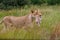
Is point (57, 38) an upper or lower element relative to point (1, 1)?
upper

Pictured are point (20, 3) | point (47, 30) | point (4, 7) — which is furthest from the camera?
point (20, 3)

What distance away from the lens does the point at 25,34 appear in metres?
6.39

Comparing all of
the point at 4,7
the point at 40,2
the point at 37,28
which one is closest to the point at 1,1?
the point at 4,7

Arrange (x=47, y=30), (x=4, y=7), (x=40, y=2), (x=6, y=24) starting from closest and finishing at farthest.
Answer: (x=47, y=30) → (x=6, y=24) → (x=4, y=7) → (x=40, y=2)

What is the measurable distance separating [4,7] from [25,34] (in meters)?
19.6

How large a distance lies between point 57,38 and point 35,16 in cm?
338

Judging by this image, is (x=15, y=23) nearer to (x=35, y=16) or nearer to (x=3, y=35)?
(x=35, y=16)

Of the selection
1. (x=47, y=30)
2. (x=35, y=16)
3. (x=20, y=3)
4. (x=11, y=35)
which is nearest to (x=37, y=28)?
(x=47, y=30)

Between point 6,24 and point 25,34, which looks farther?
point 6,24

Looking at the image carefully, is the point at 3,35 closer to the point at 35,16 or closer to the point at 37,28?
the point at 37,28

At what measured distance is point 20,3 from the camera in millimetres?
27672

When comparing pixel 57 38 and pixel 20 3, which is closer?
pixel 57 38

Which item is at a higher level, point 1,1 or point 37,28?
point 37,28

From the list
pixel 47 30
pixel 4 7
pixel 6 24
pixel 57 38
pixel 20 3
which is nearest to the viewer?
pixel 57 38
